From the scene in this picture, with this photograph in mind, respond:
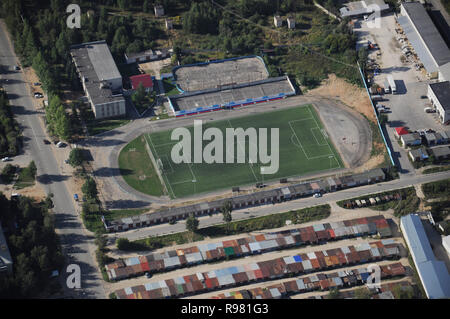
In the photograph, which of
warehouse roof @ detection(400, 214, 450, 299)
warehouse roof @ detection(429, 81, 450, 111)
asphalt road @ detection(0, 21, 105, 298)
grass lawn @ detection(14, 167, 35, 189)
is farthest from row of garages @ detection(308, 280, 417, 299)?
grass lawn @ detection(14, 167, 35, 189)

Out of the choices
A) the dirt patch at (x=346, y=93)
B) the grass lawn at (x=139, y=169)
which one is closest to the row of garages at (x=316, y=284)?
the grass lawn at (x=139, y=169)

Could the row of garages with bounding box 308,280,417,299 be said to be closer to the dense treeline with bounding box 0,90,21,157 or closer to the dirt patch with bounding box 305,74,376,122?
the dirt patch with bounding box 305,74,376,122

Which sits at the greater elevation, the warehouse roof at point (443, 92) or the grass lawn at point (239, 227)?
the warehouse roof at point (443, 92)

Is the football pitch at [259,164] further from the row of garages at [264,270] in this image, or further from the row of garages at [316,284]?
the row of garages at [316,284]

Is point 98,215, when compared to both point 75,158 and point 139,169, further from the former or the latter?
point 139,169

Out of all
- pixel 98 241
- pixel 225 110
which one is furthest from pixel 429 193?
pixel 98 241

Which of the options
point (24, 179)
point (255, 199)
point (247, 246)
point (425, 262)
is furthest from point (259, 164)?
point (24, 179)

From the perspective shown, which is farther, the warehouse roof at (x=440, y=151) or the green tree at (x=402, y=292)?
the warehouse roof at (x=440, y=151)
